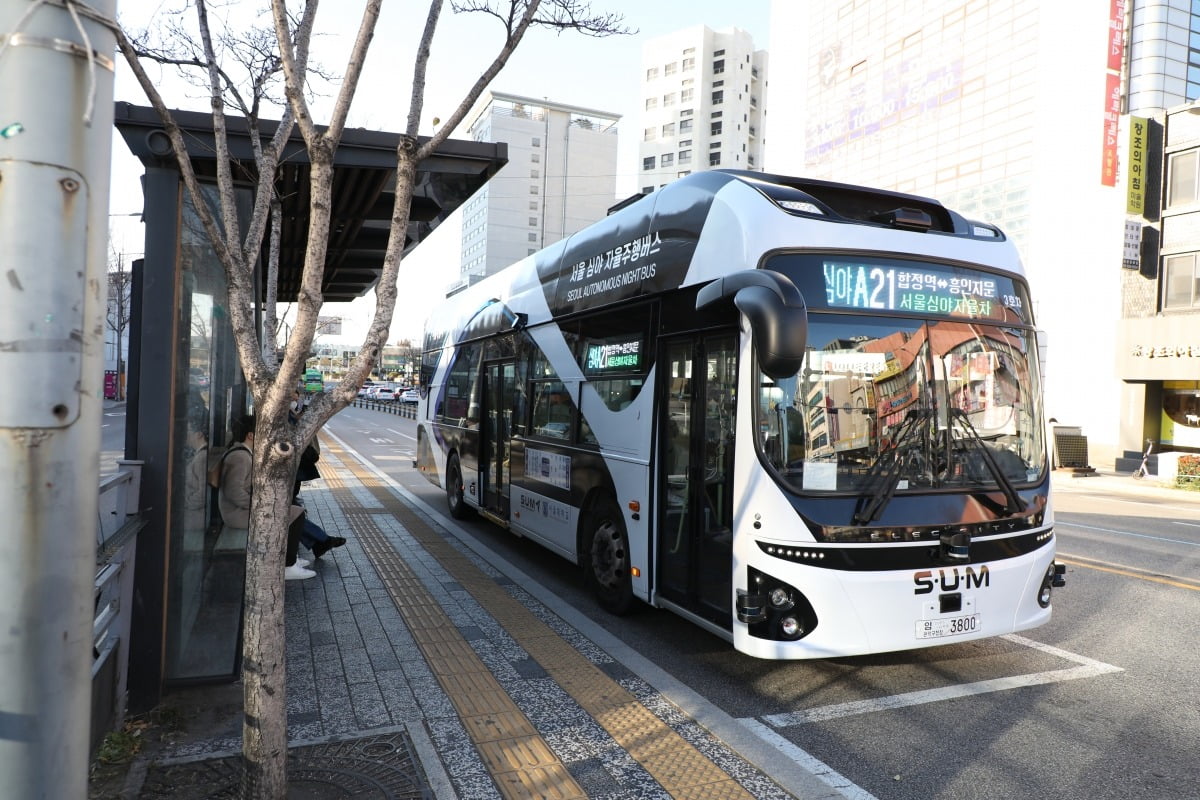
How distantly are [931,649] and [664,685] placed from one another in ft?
7.41

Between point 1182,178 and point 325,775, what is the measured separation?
30843mm

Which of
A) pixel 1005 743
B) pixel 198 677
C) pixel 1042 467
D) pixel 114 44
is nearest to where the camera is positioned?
pixel 114 44

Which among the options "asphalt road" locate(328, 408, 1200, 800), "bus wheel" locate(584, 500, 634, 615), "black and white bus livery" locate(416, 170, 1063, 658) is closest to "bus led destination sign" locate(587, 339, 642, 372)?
"black and white bus livery" locate(416, 170, 1063, 658)

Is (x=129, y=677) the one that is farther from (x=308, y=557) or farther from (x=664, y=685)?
(x=308, y=557)

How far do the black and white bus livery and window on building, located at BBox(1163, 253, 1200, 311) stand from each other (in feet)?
80.5

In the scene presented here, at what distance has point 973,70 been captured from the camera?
30.8 metres

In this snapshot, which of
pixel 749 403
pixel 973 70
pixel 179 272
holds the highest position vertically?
pixel 973 70

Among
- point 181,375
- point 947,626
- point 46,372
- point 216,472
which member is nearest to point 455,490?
point 216,472

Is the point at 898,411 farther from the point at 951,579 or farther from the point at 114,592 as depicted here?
the point at 114,592

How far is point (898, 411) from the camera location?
16.5 feet

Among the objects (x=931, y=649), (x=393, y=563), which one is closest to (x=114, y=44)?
(x=931, y=649)

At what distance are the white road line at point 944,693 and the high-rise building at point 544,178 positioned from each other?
101406 millimetres

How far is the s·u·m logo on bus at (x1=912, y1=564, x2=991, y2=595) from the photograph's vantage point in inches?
192

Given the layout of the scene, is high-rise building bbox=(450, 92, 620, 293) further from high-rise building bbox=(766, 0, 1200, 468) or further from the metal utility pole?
the metal utility pole
